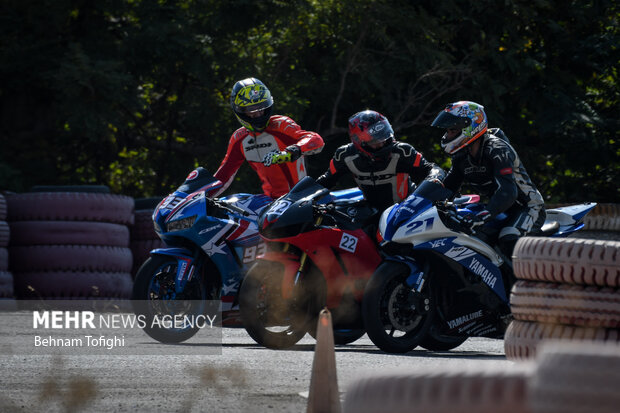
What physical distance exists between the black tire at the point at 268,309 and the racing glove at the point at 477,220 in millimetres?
1371

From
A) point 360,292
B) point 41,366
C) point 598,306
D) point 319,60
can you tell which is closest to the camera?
point 598,306

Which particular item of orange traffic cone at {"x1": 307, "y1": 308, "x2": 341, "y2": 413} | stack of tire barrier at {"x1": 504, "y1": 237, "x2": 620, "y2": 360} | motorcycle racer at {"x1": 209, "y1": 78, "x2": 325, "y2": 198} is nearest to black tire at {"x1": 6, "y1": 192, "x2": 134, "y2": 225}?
motorcycle racer at {"x1": 209, "y1": 78, "x2": 325, "y2": 198}

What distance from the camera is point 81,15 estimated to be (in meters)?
19.0

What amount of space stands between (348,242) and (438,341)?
3.33 ft

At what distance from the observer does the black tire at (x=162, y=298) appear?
9203 millimetres

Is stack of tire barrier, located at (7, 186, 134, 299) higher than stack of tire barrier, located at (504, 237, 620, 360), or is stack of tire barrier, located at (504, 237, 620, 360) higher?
stack of tire barrier, located at (504, 237, 620, 360)

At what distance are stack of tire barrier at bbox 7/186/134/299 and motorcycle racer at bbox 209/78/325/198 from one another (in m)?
3.39

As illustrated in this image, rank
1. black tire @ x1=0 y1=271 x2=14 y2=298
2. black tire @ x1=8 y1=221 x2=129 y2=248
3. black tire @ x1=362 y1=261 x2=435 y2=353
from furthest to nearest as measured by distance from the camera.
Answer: black tire @ x1=8 y1=221 x2=129 y2=248 → black tire @ x1=0 y1=271 x2=14 y2=298 → black tire @ x1=362 y1=261 x2=435 y2=353

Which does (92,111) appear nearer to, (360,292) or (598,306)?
(360,292)

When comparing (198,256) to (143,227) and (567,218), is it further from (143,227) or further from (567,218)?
(143,227)

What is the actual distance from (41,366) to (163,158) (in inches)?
532

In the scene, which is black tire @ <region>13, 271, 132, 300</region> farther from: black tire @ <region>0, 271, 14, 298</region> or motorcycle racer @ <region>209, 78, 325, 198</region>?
motorcycle racer @ <region>209, 78, 325, 198</region>

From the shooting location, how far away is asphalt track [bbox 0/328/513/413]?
552 cm

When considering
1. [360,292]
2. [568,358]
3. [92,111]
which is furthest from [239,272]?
[92,111]
